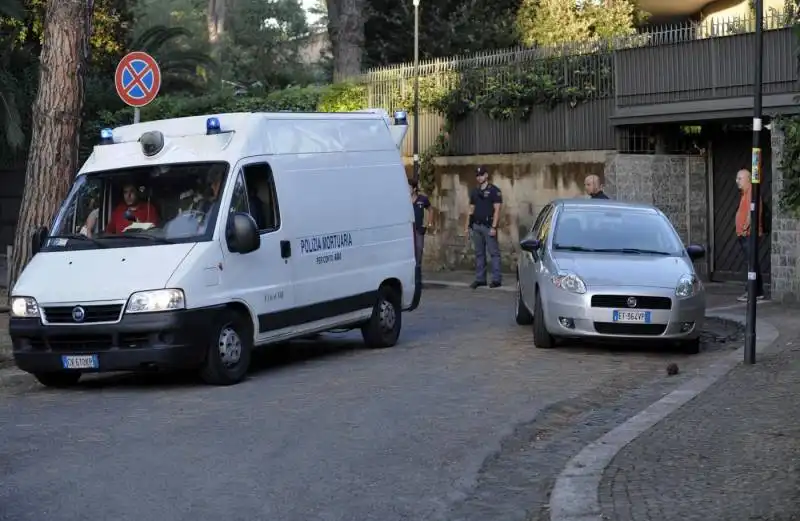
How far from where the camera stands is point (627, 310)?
1362 cm

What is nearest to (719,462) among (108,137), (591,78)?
(108,137)

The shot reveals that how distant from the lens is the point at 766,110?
1914 cm

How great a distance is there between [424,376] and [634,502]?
5.38 meters

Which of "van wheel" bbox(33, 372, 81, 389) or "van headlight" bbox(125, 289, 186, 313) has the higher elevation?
"van headlight" bbox(125, 289, 186, 313)

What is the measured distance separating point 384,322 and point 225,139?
321 centimetres

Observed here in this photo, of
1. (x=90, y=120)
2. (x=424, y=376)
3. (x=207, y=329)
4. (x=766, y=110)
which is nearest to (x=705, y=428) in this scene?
(x=424, y=376)

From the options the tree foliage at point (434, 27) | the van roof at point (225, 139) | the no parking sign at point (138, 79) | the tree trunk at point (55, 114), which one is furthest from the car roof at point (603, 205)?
the tree foliage at point (434, 27)

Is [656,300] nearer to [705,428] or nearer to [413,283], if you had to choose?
[413,283]

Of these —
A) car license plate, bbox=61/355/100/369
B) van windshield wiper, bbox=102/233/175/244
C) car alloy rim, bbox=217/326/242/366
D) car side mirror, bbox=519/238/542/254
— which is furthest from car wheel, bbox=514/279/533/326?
car license plate, bbox=61/355/100/369

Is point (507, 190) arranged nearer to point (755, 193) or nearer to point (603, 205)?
point (603, 205)

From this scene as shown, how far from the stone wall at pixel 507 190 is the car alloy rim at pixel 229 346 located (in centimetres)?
1177

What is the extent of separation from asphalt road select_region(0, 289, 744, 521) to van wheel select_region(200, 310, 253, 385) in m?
0.14

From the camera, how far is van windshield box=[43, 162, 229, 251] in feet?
39.8

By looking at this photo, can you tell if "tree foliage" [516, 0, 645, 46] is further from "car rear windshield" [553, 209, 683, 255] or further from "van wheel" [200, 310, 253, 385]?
"van wheel" [200, 310, 253, 385]
